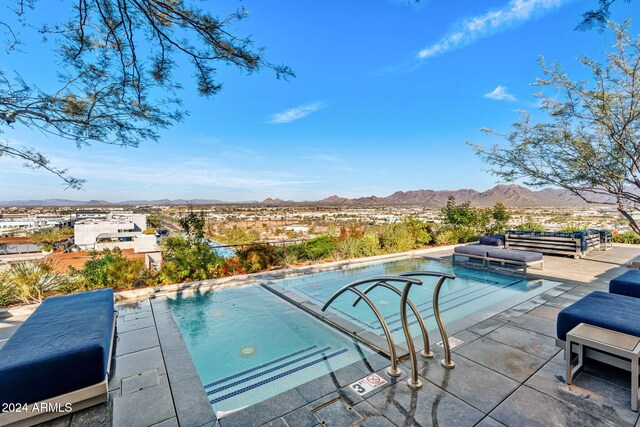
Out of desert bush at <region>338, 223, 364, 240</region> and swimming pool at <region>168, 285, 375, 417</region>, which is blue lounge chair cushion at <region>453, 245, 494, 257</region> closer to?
desert bush at <region>338, 223, 364, 240</region>

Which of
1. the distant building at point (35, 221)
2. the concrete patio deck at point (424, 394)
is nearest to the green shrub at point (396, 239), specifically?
the concrete patio deck at point (424, 394)

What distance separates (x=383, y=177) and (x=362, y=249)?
24086 millimetres

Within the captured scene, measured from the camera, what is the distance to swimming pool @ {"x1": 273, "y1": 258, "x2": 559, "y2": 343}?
13.5ft

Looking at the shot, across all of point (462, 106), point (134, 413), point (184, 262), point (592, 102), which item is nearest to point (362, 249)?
point (184, 262)

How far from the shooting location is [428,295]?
518 centimetres

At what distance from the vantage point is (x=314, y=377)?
263 cm

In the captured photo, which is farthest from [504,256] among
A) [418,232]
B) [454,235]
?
[454,235]

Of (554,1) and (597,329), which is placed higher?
(554,1)

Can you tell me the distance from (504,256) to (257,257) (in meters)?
5.99

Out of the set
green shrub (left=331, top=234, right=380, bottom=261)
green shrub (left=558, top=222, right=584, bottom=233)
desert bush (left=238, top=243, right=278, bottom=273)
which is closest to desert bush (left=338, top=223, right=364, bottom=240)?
green shrub (left=331, top=234, right=380, bottom=261)

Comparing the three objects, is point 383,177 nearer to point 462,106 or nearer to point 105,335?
point 462,106

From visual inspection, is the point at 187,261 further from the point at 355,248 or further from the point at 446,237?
the point at 446,237

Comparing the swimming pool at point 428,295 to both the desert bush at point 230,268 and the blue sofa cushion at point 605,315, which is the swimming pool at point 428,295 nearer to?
the desert bush at point 230,268

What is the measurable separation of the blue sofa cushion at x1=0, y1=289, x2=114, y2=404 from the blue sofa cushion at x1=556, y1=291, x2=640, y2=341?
13.2 feet
